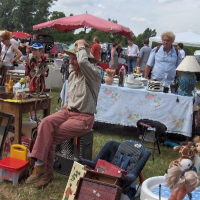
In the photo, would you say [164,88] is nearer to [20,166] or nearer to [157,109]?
[157,109]

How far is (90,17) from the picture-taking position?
9633 millimetres

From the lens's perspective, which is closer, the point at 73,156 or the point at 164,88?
the point at 73,156

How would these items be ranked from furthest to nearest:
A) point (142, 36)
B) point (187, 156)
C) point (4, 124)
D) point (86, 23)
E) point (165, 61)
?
point (142, 36) < point (86, 23) < point (165, 61) < point (4, 124) < point (187, 156)

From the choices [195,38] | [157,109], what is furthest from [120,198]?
[195,38]

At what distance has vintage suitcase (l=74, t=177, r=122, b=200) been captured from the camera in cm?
232

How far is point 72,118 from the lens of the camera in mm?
3355

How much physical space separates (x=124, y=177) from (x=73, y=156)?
1.25 metres

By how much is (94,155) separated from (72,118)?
1.01 m

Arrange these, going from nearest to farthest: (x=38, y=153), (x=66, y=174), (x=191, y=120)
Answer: (x=38, y=153), (x=66, y=174), (x=191, y=120)

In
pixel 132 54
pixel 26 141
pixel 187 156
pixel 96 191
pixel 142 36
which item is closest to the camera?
pixel 187 156

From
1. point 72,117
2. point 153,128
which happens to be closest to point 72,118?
point 72,117

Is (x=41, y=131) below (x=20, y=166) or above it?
above

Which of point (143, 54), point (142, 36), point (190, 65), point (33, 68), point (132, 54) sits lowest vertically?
point (33, 68)

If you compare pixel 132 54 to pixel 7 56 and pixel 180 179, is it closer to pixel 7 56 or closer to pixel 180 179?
pixel 7 56
